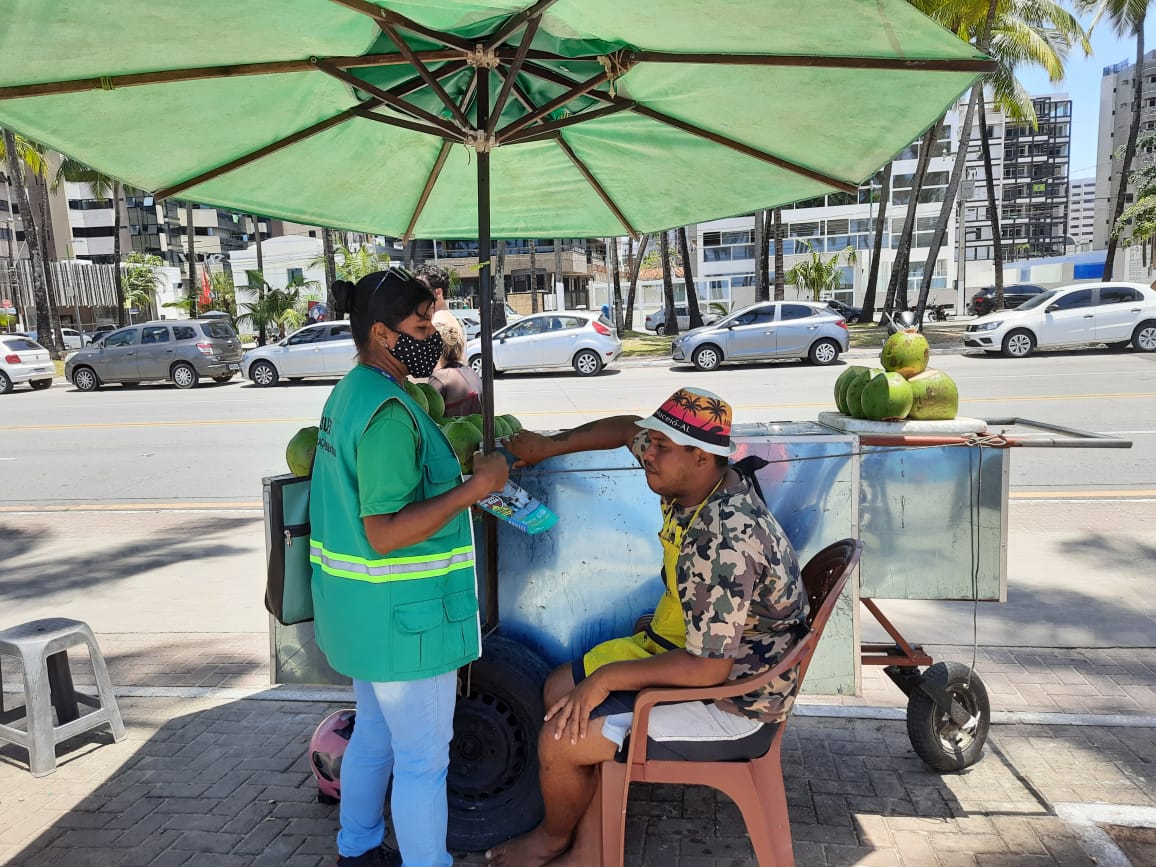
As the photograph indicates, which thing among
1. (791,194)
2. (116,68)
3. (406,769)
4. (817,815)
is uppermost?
(116,68)

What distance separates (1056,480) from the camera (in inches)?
317

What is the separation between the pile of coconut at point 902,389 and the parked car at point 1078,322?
17.6 meters

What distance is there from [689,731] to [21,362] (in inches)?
906

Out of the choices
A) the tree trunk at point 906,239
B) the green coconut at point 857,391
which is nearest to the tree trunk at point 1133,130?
the tree trunk at point 906,239

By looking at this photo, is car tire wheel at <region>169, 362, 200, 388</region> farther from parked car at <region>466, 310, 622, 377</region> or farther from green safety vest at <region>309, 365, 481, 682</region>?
green safety vest at <region>309, 365, 481, 682</region>

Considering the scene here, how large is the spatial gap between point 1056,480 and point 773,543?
6910mm

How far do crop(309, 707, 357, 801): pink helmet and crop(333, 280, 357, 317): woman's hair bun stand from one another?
158 centimetres

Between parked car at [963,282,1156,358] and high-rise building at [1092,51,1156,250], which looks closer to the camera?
parked car at [963,282,1156,358]

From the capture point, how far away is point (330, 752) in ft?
10.4

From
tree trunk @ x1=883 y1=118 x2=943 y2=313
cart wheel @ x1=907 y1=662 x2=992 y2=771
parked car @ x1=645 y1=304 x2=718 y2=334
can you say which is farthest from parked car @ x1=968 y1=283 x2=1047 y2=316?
cart wheel @ x1=907 y1=662 x2=992 y2=771

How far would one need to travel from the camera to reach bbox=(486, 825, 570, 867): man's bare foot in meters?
2.73

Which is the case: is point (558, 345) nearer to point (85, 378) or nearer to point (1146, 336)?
point (85, 378)

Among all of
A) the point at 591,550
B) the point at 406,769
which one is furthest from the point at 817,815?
the point at 406,769

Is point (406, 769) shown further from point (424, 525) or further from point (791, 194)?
point (791, 194)
